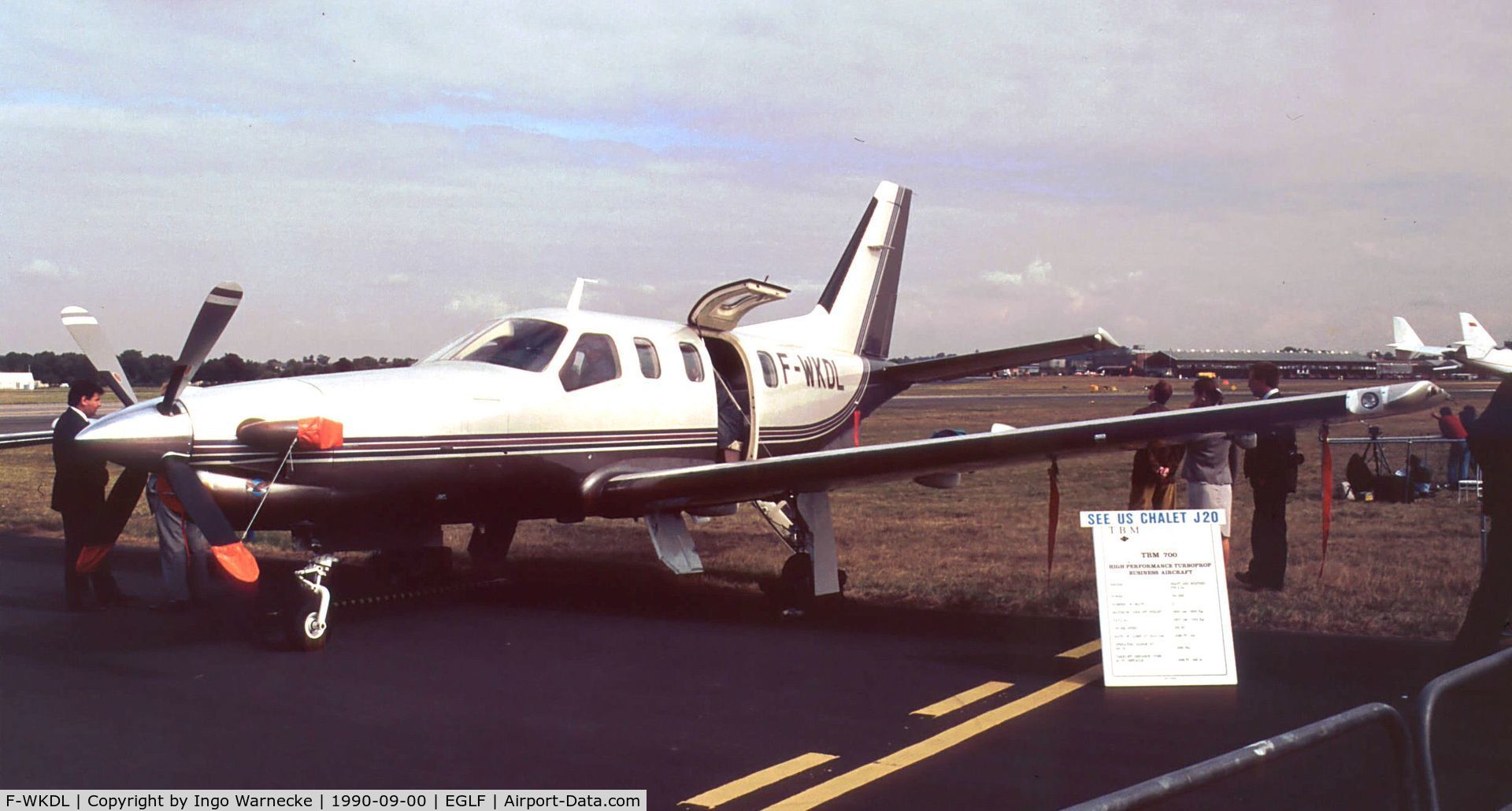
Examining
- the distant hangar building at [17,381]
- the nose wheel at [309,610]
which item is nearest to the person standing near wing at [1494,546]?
the nose wheel at [309,610]

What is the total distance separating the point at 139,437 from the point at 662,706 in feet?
13.0

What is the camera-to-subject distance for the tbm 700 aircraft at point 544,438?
8477 mm

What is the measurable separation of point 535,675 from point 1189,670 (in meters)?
4.10

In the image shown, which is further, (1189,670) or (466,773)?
(1189,670)

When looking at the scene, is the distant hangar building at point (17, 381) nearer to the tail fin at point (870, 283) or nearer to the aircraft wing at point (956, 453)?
the tail fin at point (870, 283)

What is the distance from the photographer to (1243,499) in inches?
771

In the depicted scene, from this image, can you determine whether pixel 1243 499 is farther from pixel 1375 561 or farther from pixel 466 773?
pixel 466 773

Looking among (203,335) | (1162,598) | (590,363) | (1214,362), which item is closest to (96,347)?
(203,335)

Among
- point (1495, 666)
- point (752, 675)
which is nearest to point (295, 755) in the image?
point (752, 675)

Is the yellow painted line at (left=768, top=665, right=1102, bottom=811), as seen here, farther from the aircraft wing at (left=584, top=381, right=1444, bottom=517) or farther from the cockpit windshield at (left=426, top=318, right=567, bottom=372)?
the cockpit windshield at (left=426, top=318, right=567, bottom=372)

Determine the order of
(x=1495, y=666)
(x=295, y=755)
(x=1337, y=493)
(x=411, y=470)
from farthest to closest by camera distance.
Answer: (x=1337, y=493) < (x=411, y=470) < (x=295, y=755) < (x=1495, y=666)

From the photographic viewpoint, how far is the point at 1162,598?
7.78 meters

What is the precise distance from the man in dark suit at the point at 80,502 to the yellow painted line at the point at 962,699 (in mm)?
7133

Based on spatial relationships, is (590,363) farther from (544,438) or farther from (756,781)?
(756,781)
